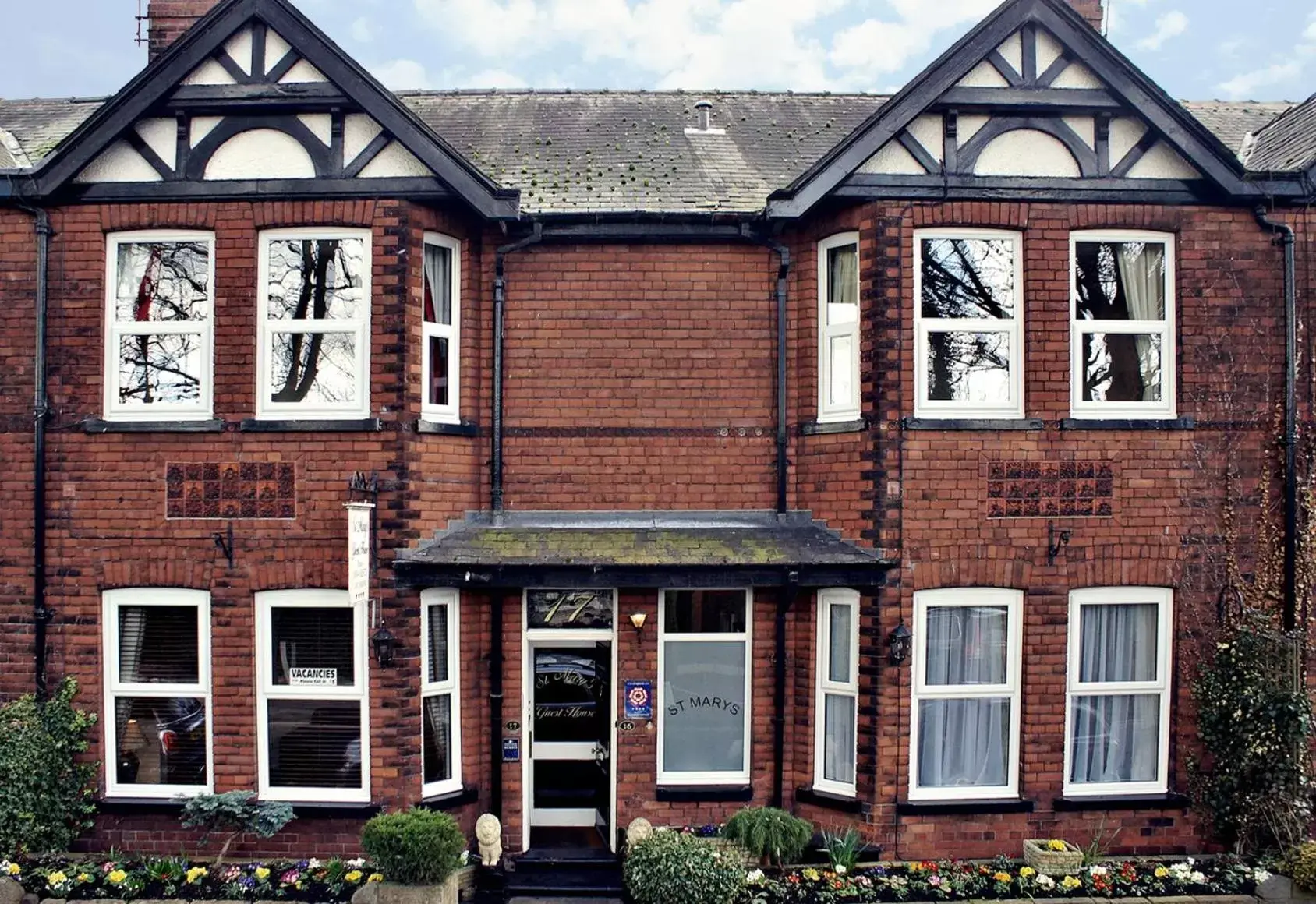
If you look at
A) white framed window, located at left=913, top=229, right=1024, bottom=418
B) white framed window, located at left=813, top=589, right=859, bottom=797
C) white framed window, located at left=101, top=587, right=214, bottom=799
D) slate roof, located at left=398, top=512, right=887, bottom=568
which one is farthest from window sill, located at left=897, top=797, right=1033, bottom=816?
white framed window, located at left=101, top=587, right=214, bottom=799

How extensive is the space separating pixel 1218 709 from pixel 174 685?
9643 millimetres

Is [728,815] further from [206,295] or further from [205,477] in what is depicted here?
[206,295]

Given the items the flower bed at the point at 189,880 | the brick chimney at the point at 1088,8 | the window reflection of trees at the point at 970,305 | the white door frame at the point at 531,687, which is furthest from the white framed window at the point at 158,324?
the brick chimney at the point at 1088,8

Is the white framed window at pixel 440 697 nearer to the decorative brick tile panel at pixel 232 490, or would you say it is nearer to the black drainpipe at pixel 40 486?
the decorative brick tile panel at pixel 232 490

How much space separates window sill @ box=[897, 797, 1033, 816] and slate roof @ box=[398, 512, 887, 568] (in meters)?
2.23

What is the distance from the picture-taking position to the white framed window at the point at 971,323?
898cm

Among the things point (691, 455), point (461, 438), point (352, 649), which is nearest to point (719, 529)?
point (691, 455)

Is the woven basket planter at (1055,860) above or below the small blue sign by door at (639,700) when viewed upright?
below

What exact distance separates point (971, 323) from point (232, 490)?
276 inches

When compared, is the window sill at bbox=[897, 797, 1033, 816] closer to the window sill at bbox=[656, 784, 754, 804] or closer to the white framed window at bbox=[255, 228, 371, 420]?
the window sill at bbox=[656, 784, 754, 804]

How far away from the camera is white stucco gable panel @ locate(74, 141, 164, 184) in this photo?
29.6 ft

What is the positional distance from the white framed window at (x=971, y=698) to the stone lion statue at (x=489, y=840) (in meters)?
3.89

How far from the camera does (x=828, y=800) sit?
902cm

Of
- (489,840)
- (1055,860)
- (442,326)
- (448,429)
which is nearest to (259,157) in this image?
(442,326)
